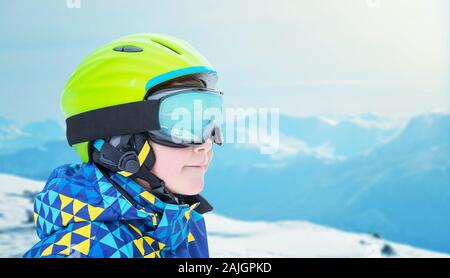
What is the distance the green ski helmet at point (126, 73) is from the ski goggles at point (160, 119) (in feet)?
0.10

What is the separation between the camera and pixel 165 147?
9.47 ft

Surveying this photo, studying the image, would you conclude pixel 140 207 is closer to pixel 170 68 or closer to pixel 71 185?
pixel 71 185

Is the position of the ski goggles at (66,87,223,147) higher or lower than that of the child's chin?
higher

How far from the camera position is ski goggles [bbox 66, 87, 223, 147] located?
2.84 meters

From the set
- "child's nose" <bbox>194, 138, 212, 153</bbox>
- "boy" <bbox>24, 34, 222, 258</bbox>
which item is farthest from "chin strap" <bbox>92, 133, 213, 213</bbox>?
"child's nose" <bbox>194, 138, 212, 153</bbox>

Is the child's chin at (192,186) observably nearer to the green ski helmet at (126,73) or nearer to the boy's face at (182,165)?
the boy's face at (182,165)

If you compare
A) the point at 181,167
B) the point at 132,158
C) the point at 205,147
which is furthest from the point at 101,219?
the point at 205,147

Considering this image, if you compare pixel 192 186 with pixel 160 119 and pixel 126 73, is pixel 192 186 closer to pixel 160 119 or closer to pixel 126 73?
pixel 160 119

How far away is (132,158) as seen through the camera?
2.84 m

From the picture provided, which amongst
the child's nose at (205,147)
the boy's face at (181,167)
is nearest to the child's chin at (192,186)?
the boy's face at (181,167)

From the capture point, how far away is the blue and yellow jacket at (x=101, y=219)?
267 cm

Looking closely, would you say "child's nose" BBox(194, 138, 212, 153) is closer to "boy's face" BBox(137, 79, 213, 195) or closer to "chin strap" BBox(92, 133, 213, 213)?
"boy's face" BBox(137, 79, 213, 195)
